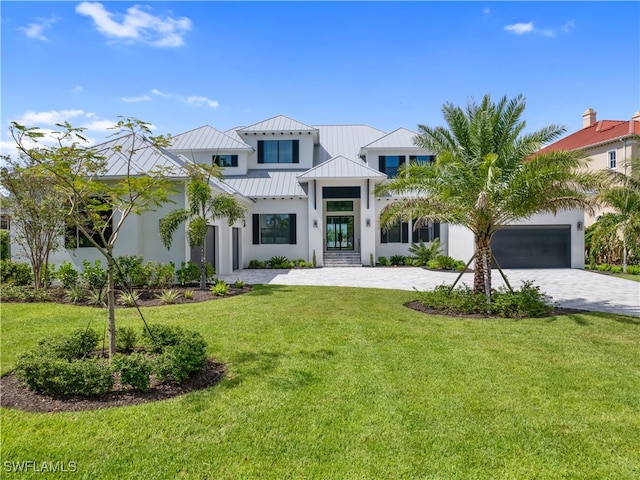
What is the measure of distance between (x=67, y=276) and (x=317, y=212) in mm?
13106

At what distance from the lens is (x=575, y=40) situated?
418 inches

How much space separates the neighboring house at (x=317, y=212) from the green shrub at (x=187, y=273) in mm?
3570

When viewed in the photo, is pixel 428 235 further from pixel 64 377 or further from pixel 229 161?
pixel 64 377

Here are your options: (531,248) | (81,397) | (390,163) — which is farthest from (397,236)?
(81,397)

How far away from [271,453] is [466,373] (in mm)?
Answer: 3350

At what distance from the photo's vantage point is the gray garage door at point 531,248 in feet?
69.7

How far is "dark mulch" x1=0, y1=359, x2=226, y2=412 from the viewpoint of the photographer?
445cm

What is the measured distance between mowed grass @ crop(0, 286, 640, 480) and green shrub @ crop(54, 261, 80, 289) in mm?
5299

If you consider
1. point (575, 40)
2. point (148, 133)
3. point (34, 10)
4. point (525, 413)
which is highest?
point (575, 40)

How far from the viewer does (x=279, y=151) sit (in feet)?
81.8

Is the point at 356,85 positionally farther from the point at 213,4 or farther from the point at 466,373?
the point at 466,373

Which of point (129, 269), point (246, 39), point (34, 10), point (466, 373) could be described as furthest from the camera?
point (129, 269)

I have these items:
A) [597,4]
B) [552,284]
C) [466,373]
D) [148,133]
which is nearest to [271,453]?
[466,373]

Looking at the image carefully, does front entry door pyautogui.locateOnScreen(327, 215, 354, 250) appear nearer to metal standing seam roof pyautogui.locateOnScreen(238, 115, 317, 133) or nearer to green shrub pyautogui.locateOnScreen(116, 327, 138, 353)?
metal standing seam roof pyautogui.locateOnScreen(238, 115, 317, 133)
